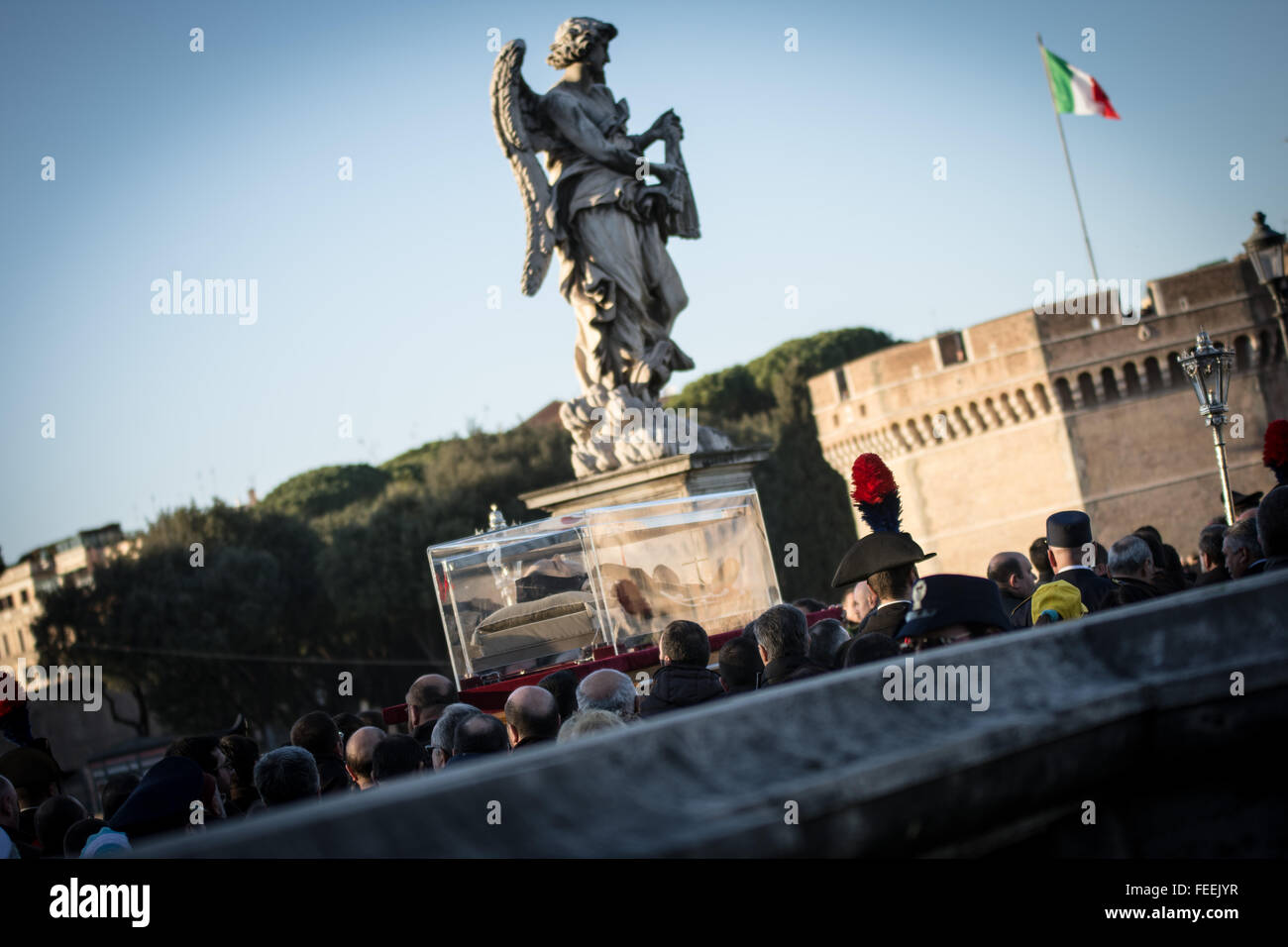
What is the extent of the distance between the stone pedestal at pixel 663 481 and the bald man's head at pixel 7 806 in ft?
11.5

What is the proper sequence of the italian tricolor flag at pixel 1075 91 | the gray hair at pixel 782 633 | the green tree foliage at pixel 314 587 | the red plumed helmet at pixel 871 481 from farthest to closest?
the green tree foliage at pixel 314 587, the italian tricolor flag at pixel 1075 91, the red plumed helmet at pixel 871 481, the gray hair at pixel 782 633

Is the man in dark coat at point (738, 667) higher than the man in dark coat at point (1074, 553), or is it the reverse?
the man in dark coat at point (1074, 553)

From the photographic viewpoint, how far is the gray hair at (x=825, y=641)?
588cm

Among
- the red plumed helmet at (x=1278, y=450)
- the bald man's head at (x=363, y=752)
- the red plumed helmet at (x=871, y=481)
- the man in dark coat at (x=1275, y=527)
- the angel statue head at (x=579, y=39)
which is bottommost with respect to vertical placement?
the bald man's head at (x=363, y=752)

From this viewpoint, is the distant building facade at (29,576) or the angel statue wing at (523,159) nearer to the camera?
the angel statue wing at (523,159)

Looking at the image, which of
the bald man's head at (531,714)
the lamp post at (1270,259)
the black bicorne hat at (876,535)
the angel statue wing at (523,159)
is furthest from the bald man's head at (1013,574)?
the lamp post at (1270,259)

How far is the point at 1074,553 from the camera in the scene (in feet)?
21.2

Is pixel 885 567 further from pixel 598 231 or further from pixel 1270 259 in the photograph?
pixel 1270 259

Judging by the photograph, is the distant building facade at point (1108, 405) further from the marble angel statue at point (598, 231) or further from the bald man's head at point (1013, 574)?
the bald man's head at point (1013, 574)

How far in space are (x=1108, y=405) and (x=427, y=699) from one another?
118 ft

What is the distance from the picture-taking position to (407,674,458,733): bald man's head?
21.9 ft

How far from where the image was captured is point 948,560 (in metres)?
41.0


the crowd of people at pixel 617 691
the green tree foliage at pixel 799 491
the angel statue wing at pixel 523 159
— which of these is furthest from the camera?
the green tree foliage at pixel 799 491
